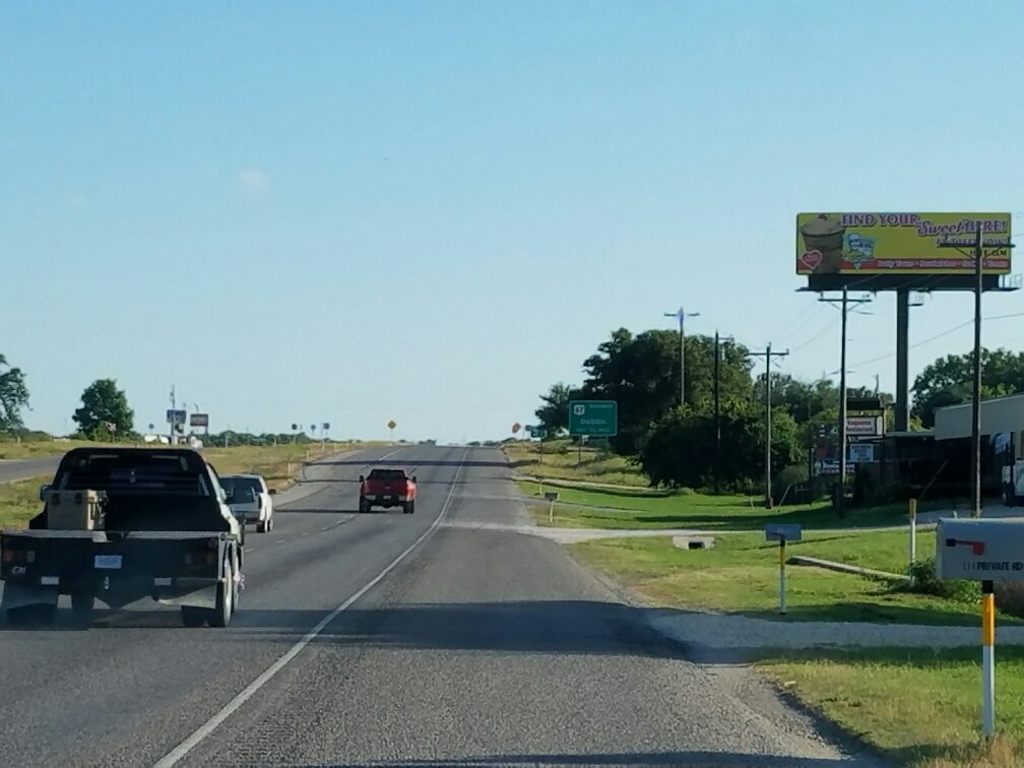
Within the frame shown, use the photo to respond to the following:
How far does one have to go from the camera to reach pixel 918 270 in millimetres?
82062

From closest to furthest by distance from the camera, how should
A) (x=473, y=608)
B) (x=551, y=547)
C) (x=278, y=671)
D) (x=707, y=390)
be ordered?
(x=278, y=671), (x=473, y=608), (x=551, y=547), (x=707, y=390)

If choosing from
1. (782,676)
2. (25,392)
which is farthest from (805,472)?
(25,392)

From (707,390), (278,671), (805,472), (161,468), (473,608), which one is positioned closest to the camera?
(278,671)

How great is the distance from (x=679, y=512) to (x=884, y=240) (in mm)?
20113

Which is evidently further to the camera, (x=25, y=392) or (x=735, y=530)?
(x=25, y=392)

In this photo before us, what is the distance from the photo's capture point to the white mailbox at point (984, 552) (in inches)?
440

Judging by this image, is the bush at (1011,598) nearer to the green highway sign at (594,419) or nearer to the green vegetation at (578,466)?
the green highway sign at (594,419)

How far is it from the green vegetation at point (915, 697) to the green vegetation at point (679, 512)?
132ft

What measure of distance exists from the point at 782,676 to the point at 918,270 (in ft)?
229

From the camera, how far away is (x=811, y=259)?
274 feet

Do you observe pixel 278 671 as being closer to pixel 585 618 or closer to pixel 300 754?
pixel 300 754

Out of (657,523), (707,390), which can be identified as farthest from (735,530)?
(707,390)

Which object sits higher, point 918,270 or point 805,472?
point 918,270

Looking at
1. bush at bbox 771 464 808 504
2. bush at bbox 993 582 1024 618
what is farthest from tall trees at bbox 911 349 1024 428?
bush at bbox 993 582 1024 618
